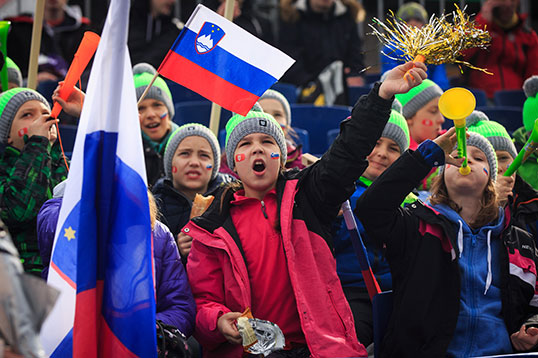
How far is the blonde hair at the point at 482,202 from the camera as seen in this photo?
144 inches

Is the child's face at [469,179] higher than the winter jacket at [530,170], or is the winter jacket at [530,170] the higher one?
the child's face at [469,179]

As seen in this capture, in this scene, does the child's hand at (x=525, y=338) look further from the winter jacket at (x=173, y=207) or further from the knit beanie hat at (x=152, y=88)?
the knit beanie hat at (x=152, y=88)

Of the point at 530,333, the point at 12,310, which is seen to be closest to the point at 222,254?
the point at 530,333

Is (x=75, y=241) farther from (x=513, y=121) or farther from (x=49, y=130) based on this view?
(x=513, y=121)

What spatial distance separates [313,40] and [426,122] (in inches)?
116

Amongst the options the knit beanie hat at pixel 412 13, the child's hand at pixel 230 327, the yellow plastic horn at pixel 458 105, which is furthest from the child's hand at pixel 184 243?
the knit beanie hat at pixel 412 13

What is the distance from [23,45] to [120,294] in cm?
488

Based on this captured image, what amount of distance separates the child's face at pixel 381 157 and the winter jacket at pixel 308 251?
86 cm

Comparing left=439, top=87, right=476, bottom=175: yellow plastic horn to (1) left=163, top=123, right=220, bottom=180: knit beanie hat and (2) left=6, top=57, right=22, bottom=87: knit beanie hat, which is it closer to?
(1) left=163, top=123, right=220, bottom=180: knit beanie hat

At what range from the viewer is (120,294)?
281 cm

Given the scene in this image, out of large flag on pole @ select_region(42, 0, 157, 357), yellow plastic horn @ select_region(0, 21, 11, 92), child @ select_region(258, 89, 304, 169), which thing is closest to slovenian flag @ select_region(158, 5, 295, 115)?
large flag on pole @ select_region(42, 0, 157, 357)

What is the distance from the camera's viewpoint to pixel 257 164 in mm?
3676

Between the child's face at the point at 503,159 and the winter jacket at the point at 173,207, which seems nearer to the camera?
the winter jacket at the point at 173,207

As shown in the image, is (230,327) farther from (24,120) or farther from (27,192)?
(24,120)
